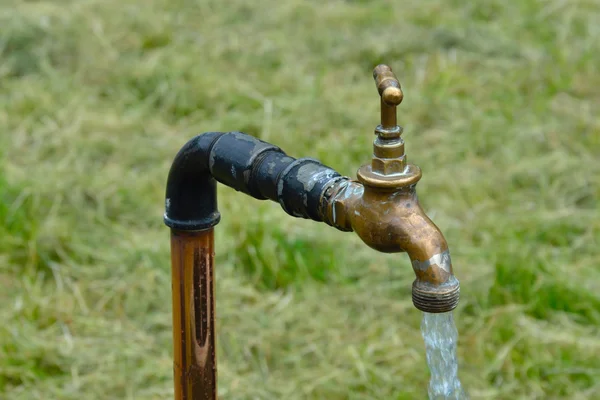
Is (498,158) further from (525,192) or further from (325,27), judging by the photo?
(325,27)

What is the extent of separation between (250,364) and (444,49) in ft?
8.61

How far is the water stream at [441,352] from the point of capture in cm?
150

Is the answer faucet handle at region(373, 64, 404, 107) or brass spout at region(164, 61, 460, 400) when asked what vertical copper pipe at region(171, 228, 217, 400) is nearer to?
brass spout at region(164, 61, 460, 400)

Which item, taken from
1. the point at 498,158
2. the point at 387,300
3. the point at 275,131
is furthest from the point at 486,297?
the point at 275,131

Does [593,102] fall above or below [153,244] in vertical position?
above

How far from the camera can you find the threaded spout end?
1.36m

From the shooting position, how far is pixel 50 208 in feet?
11.2

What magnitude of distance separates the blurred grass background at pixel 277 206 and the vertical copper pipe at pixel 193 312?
0.78m

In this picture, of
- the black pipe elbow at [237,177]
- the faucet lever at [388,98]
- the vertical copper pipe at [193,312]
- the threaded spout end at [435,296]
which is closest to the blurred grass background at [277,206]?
the vertical copper pipe at [193,312]

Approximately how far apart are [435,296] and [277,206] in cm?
213

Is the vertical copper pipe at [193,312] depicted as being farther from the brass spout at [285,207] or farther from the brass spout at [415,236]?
the brass spout at [415,236]

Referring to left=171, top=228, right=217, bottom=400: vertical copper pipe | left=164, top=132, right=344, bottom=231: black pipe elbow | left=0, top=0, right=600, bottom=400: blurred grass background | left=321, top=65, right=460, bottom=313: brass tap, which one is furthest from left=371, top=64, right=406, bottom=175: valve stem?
left=0, top=0, right=600, bottom=400: blurred grass background

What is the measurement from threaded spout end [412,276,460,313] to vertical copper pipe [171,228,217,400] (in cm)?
50

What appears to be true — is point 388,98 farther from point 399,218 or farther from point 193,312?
point 193,312
